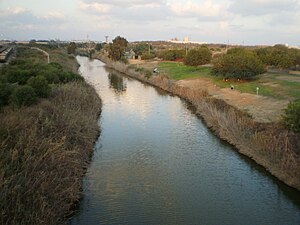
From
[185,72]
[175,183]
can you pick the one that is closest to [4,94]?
[175,183]

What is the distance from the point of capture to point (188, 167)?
59.8ft

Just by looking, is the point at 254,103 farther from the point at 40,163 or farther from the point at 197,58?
the point at 197,58

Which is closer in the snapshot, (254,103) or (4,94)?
(4,94)

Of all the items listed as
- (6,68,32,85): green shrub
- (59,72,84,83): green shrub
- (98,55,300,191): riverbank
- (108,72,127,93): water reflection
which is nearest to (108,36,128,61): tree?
(108,72,127,93): water reflection

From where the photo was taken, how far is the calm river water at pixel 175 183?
533 inches

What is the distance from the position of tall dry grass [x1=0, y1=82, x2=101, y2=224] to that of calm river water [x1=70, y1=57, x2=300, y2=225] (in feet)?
3.38

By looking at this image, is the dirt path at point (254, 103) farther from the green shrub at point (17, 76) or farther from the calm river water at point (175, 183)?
the green shrub at point (17, 76)

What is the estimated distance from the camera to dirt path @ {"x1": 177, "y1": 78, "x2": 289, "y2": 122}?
25.0 metres

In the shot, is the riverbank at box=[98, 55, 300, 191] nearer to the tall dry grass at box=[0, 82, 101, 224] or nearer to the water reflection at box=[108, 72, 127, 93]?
the tall dry grass at box=[0, 82, 101, 224]

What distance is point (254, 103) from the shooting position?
2947 cm

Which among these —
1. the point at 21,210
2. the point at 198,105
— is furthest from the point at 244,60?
the point at 21,210

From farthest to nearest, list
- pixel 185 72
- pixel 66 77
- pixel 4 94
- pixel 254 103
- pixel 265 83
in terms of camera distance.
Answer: pixel 185 72, pixel 265 83, pixel 66 77, pixel 254 103, pixel 4 94

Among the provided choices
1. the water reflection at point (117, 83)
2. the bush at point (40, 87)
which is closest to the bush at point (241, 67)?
the water reflection at point (117, 83)

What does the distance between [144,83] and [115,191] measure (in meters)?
35.8
